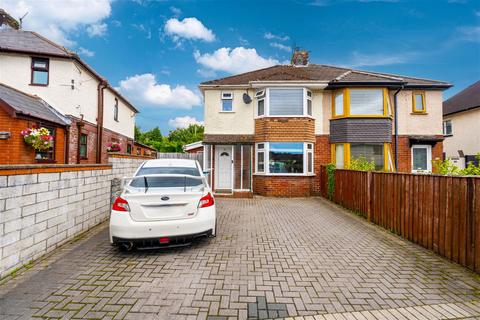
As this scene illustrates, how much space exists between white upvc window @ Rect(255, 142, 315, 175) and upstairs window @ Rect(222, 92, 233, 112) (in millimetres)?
2937

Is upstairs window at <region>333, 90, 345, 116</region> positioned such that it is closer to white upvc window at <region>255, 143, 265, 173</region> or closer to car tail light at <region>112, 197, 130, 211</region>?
white upvc window at <region>255, 143, 265, 173</region>

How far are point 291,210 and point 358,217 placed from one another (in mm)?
2158

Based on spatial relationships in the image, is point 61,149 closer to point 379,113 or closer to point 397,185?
point 397,185

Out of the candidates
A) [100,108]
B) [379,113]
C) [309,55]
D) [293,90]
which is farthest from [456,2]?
[100,108]

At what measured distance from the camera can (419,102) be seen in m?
11.5

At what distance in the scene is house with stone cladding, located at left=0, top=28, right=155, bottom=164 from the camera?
724cm

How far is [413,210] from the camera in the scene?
15.1 ft

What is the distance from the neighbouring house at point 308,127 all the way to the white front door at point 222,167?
0.18ft

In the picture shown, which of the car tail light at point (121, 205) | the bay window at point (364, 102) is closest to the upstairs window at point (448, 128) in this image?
the bay window at point (364, 102)

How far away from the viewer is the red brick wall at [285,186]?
10.6m

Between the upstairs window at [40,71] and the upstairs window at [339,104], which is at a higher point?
the upstairs window at [40,71]

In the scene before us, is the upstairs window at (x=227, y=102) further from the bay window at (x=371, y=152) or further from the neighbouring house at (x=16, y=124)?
the neighbouring house at (x=16, y=124)

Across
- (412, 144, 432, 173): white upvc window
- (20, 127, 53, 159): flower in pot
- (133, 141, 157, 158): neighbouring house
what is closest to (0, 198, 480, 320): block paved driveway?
(20, 127, 53, 159): flower in pot

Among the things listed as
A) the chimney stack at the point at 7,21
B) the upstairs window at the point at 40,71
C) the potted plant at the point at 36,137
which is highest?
the chimney stack at the point at 7,21
